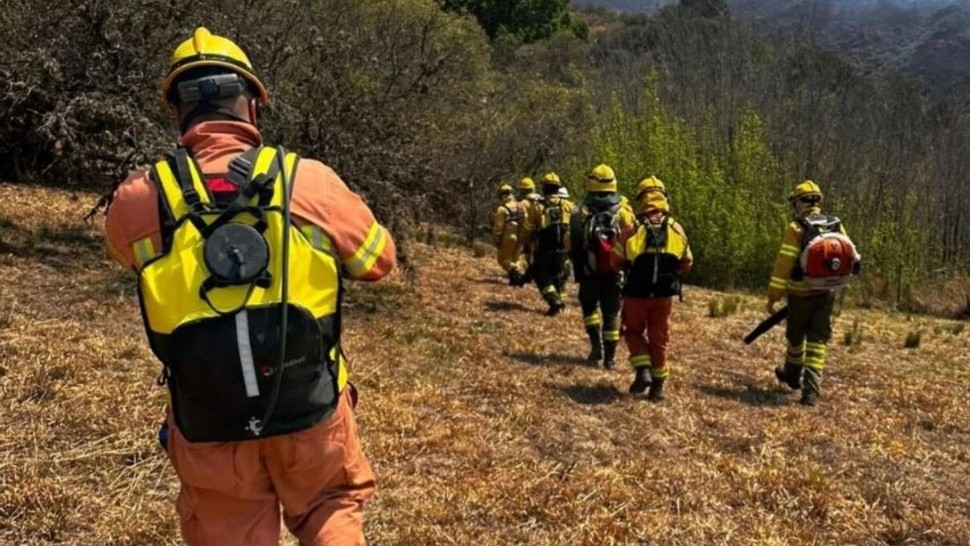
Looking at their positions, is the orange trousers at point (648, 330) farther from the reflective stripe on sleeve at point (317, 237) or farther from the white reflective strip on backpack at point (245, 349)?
the white reflective strip on backpack at point (245, 349)

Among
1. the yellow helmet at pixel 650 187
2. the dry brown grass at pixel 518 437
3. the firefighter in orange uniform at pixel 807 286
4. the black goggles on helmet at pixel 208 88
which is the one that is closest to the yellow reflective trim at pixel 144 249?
the black goggles on helmet at pixel 208 88

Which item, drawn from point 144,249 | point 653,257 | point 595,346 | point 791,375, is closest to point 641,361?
point 653,257

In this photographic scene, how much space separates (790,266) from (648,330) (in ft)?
4.52

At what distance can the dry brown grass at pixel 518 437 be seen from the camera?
452 cm

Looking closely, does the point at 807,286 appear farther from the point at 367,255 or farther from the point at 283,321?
the point at 283,321

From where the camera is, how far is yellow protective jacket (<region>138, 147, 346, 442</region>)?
244 centimetres

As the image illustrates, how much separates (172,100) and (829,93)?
2224 cm

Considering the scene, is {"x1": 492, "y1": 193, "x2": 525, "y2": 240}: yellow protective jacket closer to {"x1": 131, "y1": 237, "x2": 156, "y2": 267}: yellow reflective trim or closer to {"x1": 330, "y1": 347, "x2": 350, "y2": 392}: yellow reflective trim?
{"x1": 330, "y1": 347, "x2": 350, "y2": 392}: yellow reflective trim

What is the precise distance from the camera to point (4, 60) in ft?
26.9

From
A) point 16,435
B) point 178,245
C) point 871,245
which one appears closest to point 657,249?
point 16,435

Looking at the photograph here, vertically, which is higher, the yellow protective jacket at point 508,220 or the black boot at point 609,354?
the yellow protective jacket at point 508,220

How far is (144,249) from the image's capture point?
2.54 meters

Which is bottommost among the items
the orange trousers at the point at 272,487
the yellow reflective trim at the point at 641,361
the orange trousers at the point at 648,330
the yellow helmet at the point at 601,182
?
the yellow reflective trim at the point at 641,361

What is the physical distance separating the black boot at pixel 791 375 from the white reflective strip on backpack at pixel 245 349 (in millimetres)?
6548
